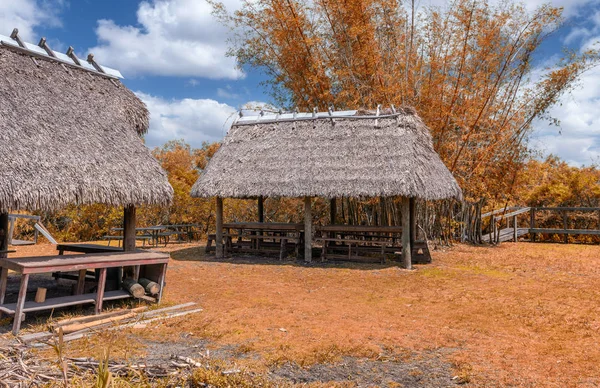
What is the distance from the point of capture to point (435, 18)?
12.4 m

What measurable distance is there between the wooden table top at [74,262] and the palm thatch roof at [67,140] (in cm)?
68

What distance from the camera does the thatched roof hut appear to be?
10102 millimetres

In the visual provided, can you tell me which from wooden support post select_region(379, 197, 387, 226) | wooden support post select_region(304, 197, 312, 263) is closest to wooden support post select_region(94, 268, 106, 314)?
wooden support post select_region(304, 197, 312, 263)

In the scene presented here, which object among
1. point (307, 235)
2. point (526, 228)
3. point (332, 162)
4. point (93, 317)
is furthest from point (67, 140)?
point (526, 228)

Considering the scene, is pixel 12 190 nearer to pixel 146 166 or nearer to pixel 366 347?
pixel 146 166

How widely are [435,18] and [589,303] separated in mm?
8222

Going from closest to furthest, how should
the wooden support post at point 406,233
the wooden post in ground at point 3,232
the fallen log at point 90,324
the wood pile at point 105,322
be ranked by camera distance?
the wood pile at point 105,322 → the fallen log at point 90,324 → the wooden post in ground at point 3,232 → the wooden support post at point 406,233

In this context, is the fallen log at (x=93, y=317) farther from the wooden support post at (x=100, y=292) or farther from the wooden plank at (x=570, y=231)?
the wooden plank at (x=570, y=231)

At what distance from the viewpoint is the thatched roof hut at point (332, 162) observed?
33.1 ft

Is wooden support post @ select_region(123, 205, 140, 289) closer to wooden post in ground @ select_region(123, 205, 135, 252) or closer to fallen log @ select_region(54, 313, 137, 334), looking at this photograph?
wooden post in ground @ select_region(123, 205, 135, 252)

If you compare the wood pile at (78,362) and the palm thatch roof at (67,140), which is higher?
the palm thatch roof at (67,140)

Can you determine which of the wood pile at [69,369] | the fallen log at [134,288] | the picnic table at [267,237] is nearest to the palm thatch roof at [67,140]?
the fallen log at [134,288]

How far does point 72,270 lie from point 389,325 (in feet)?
13.0

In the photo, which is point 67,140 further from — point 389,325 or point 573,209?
point 573,209
